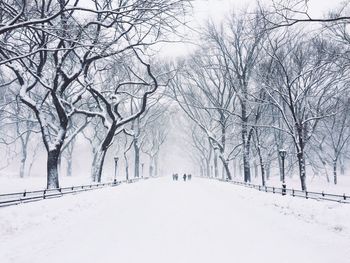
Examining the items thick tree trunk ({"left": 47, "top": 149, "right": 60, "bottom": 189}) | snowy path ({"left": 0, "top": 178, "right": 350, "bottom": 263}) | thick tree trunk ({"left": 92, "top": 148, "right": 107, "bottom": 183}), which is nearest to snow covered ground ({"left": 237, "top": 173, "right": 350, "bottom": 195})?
snowy path ({"left": 0, "top": 178, "right": 350, "bottom": 263})

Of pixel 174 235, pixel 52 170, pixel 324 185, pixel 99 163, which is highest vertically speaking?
pixel 99 163

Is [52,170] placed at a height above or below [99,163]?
below

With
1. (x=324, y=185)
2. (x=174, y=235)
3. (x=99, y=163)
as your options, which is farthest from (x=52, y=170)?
(x=324, y=185)

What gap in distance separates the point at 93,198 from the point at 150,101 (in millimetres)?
22767

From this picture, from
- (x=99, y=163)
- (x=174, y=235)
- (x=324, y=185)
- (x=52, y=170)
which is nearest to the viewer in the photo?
(x=174, y=235)

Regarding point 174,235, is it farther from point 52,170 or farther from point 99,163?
point 99,163

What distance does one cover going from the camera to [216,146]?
36.6 metres

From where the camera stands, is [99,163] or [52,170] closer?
[52,170]

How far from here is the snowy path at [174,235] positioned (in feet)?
20.3

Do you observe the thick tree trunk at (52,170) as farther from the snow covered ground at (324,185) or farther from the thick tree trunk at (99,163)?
the snow covered ground at (324,185)

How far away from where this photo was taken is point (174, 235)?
7.93 meters

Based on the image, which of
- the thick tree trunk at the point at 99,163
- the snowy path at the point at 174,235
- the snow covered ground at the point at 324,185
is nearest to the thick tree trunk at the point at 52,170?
the snowy path at the point at 174,235

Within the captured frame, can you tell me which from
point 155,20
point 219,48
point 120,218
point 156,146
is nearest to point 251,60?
point 219,48

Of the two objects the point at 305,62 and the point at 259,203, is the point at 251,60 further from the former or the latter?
the point at 259,203
